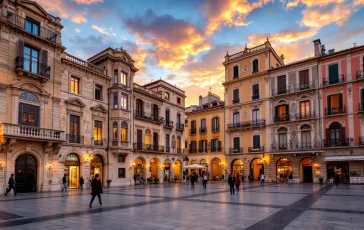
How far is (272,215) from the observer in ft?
37.6

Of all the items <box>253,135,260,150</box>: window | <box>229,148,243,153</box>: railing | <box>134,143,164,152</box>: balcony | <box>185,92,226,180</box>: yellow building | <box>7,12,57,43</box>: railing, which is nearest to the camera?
<box>7,12,57,43</box>: railing

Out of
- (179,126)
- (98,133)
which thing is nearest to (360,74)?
(179,126)

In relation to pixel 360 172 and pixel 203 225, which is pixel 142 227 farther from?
pixel 360 172

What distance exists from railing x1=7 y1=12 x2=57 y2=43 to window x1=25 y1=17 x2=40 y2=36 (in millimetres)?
107

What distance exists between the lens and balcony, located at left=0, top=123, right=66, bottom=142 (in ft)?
69.7

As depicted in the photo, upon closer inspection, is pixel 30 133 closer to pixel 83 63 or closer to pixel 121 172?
pixel 83 63

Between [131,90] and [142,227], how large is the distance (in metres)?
26.8

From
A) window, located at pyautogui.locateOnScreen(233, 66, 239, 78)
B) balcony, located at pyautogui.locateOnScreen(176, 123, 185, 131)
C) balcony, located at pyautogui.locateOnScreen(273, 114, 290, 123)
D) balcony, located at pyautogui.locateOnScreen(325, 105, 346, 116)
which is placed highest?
window, located at pyautogui.locateOnScreen(233, 66, 239, 78)

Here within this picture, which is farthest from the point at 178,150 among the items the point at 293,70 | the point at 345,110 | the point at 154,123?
the point at 345,110

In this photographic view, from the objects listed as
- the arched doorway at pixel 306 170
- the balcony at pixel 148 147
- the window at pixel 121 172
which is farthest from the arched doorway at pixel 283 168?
the window at pixel 121 172

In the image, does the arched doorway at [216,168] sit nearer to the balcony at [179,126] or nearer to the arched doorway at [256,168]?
the arched doorway at [256,168]

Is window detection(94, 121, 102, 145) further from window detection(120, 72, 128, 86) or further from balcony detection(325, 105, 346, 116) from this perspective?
balcony detection(325, 105, 346, 116)

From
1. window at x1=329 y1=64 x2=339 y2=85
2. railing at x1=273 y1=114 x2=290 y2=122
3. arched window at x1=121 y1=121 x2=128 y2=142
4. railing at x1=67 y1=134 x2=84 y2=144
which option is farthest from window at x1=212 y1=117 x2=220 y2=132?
railing at x1=67 y1=134 x2=84 y2=144

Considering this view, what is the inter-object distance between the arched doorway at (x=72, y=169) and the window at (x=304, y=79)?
29446 mm
